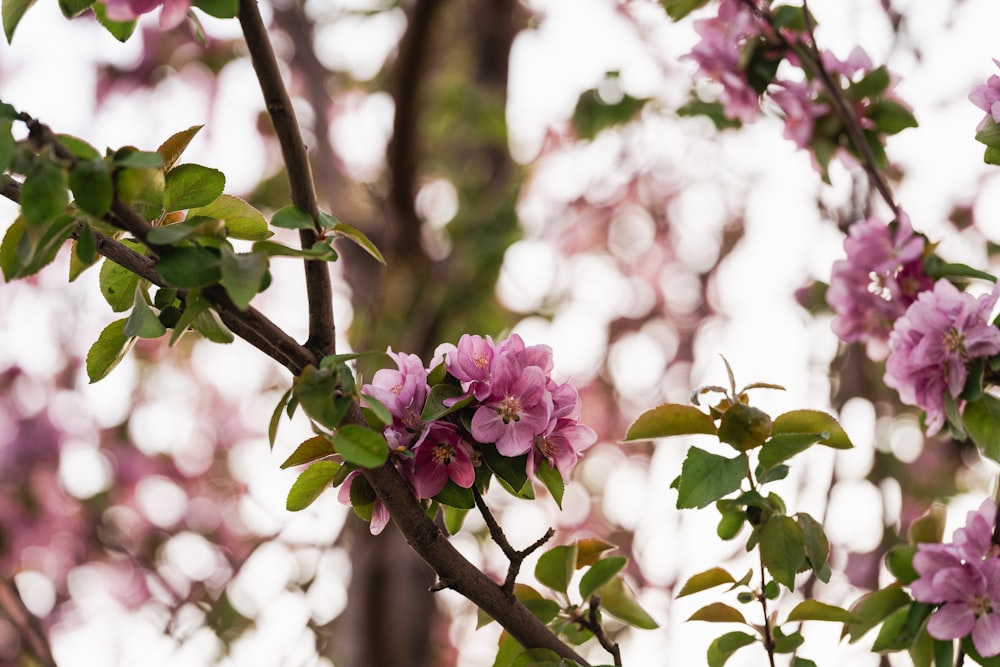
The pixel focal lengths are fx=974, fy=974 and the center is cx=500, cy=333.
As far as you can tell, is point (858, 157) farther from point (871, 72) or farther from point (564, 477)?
point (564, 477)

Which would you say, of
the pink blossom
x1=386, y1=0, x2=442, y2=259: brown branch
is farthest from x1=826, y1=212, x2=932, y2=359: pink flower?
x1=386, y1=0, x2=442, y2=259: brown branch

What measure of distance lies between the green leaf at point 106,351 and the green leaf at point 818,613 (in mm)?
600

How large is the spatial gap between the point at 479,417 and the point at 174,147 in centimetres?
31

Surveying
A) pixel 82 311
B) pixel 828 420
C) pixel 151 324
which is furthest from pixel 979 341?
pixel 82 311

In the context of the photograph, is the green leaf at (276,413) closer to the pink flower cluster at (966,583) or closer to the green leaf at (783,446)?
the green leaf at (783,446)

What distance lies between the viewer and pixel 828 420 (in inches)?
32.4

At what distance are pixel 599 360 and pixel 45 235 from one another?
367 cm

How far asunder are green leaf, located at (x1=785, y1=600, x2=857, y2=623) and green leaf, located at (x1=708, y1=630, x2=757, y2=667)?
0.04 meters

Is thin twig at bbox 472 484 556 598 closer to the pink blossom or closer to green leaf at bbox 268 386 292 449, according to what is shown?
green leaf at bbox 268 386 292 449

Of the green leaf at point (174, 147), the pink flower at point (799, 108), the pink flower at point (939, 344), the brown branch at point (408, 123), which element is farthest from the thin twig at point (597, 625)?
the brown branch at point (408, 123)

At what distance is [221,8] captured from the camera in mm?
627

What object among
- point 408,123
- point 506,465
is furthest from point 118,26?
point 408,123

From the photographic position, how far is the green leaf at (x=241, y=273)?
0.61m

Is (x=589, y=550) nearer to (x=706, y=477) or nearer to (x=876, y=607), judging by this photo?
(x=706, y=477)
